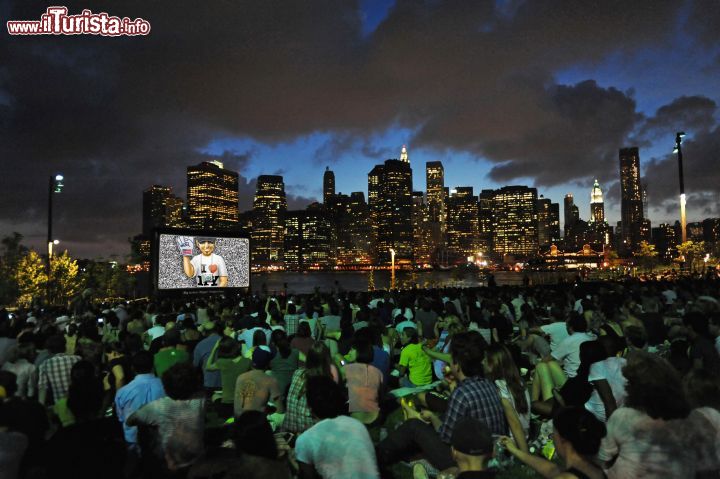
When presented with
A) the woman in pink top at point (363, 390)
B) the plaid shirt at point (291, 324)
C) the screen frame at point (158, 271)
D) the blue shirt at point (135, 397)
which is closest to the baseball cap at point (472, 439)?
the woman in pink top at point (363, 390)

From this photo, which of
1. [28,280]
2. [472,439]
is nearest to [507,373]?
[472,439]

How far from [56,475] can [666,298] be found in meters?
17.6

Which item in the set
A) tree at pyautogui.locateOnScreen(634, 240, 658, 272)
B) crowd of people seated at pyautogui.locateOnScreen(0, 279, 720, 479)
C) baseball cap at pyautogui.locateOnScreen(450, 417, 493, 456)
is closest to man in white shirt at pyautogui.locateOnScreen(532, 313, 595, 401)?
crowd of people seated at pyautogui.locateOnScreen(0, 279, 720, 479)

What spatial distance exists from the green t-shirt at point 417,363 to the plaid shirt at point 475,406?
3671 millimetres

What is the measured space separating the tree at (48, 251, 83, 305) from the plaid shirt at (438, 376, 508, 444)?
42237 mm

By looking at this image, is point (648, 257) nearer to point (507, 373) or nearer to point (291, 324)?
point (291, 324)

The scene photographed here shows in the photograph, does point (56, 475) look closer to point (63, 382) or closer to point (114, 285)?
point (63, 382)

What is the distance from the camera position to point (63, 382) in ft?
21.0

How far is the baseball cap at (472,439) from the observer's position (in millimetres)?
2986

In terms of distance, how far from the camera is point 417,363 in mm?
8086

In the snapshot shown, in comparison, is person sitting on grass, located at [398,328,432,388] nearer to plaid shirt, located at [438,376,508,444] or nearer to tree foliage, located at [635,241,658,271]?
plaid shirt, located at [438,376,508,444]

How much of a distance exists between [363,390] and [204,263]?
26.9 metres

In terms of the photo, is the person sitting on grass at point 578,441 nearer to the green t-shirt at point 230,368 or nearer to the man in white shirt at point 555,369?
the man in white shirt at point 555,369

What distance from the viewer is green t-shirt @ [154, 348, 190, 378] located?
690 cm
